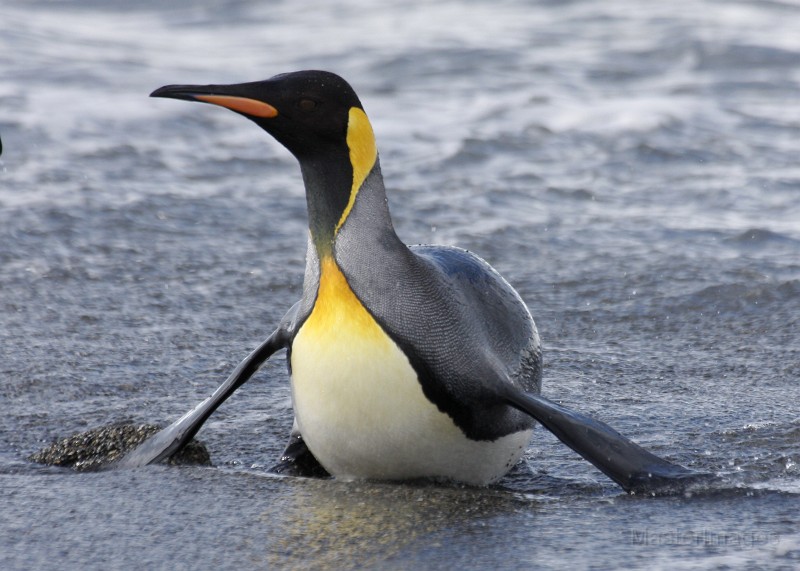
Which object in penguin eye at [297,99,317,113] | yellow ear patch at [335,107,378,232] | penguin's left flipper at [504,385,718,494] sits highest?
penguin eye at [297,99,317,113]

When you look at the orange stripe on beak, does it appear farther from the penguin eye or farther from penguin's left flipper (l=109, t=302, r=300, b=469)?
penguin's left flipper (l=109, t=302, r=300, b=469)

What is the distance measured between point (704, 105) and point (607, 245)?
4483mm

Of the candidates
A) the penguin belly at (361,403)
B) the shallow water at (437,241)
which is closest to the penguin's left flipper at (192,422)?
the shallow water at (437,241)

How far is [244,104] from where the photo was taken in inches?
151

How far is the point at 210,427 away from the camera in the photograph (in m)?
5.01

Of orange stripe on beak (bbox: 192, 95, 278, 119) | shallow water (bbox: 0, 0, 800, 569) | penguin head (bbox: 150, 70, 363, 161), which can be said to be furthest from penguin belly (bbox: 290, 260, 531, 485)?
orange stripe on beak (bbox: 192, 95, 278, 119)

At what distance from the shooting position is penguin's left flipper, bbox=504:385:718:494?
3924 millimetres

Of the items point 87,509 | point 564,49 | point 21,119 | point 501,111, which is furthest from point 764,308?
point 564,49

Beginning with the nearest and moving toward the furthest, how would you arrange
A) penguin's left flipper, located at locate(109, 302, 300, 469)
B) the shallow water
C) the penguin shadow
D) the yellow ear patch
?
the penguin shadow, the shallow water, the yellow ear patch, penguin's left flipper, located at locate(109, 302, 300, 469)

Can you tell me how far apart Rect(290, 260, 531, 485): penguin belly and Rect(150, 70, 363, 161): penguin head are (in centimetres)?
39

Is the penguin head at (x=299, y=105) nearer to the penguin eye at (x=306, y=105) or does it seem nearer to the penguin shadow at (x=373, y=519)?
the penguin eye at (x=306, y=105)

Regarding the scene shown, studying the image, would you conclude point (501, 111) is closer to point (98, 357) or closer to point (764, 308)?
point (764, 308)

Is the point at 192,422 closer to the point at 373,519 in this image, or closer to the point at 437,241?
the point at 373,519

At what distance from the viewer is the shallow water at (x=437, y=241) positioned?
3.75 metres
